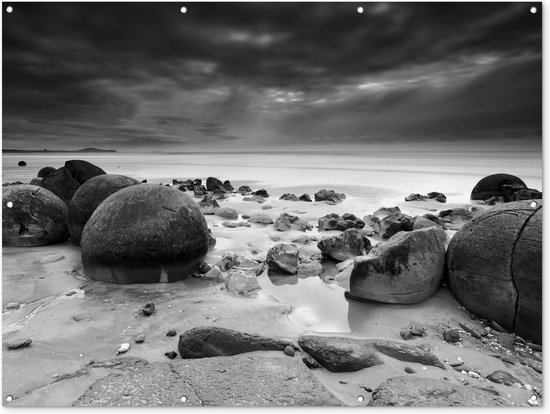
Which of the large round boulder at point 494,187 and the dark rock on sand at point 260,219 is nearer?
the dark rock on sand at point 260,219

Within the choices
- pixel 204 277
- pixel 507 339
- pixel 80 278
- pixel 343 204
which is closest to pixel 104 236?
pixel 80 278

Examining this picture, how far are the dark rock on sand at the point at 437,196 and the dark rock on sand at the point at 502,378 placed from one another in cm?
1051

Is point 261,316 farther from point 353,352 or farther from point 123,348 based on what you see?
point 123,348

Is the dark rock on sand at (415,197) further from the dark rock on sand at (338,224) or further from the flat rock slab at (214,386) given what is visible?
the flat rock slab at (214,386)

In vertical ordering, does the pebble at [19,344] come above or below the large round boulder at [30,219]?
below

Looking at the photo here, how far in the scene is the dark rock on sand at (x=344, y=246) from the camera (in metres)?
5.54

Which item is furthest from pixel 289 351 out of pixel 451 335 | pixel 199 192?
pixel 199 192

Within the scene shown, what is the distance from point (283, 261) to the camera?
5074 mm

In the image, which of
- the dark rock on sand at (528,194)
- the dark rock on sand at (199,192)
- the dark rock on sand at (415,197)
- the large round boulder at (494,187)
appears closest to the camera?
the dark rock on sand at (528,194)

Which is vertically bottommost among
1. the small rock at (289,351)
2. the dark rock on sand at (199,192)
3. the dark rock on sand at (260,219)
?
the small rock at (289,351)

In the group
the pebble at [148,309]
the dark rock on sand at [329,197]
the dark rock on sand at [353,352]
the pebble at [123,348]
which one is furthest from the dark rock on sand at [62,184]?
the dark rock on sand at [353,352]

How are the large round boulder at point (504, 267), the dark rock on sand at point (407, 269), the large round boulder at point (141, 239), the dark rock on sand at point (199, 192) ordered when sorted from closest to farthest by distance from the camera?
the large round boulder at point (504, 267)
the dark rock on sand at point (407, 269)
the large round boulder at point (141, 239)
the dark rock on sand at point (199, 192)

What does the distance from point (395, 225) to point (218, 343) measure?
5047 mm

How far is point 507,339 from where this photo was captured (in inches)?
127
